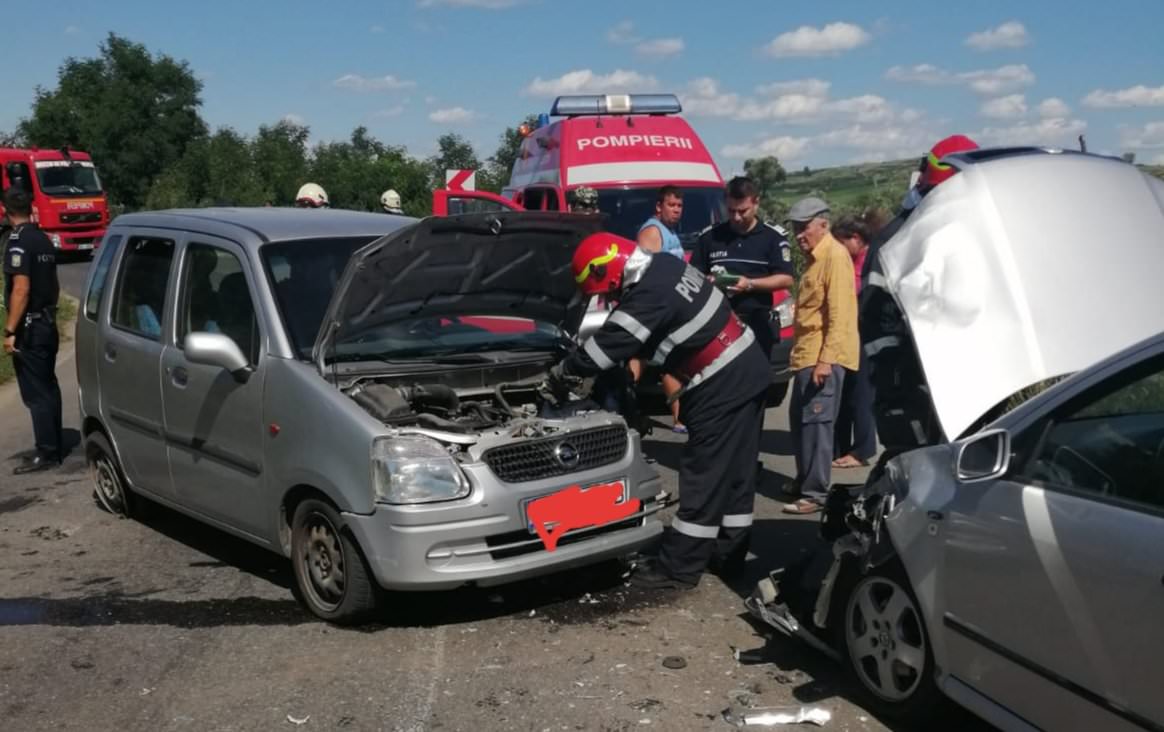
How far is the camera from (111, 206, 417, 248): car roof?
19.6ft

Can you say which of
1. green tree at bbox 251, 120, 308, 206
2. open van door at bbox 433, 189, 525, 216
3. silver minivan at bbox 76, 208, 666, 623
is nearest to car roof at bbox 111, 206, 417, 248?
silver minivan at bbox 76, 208, 666, 623

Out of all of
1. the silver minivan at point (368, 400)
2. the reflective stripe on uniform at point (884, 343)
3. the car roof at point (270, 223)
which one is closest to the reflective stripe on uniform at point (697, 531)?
the silver minivan at point (368, 400)

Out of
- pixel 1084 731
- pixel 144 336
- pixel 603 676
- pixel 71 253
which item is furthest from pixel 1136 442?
pixel 71 253

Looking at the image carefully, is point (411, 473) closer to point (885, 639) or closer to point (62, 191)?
point (885, 639)

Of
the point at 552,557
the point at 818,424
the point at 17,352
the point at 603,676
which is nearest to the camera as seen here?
the point at 603,676

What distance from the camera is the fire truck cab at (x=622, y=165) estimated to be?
12.0m

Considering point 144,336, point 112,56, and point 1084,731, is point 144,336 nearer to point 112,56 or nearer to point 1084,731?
point 1084,731

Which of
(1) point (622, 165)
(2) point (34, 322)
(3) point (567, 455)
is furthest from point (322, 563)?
(1) point (622, 165)

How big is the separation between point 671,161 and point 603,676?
857cm

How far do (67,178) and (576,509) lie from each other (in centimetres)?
3040

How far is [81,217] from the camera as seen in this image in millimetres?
31703

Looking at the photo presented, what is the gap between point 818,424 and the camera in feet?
23.8

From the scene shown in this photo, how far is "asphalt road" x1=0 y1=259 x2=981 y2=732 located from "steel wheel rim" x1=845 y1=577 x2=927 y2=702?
16 cm

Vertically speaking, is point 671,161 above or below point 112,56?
below
